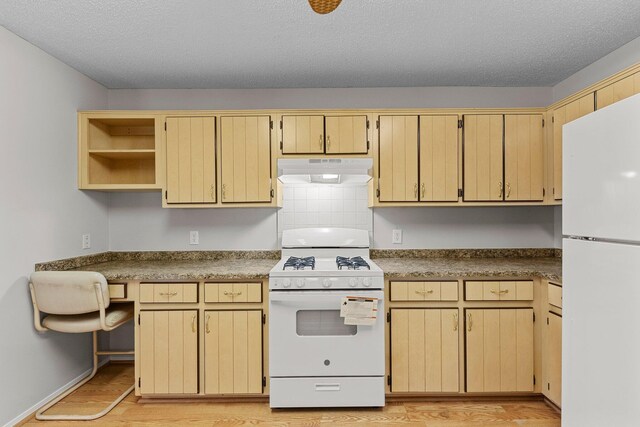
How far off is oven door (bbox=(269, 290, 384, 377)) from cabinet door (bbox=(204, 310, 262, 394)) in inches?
5.5

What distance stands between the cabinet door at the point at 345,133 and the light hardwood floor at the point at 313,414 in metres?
1.83

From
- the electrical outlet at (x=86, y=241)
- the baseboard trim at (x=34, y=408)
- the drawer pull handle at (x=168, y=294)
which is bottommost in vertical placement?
the baseboard trim at (x=34, y=408)

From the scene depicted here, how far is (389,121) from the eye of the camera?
286 centimetres

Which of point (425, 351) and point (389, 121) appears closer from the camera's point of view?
point (425, 351)

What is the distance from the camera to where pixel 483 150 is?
2854 millimetres

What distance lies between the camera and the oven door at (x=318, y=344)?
2.41m

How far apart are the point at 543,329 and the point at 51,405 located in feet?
10.8

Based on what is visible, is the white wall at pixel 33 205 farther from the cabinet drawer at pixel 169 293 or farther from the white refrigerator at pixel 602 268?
the white refrigerator at pixel 602 268

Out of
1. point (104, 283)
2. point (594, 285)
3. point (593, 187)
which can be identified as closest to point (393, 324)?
point (594, 285)

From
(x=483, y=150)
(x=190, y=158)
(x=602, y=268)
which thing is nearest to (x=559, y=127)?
(x=483, y=150)

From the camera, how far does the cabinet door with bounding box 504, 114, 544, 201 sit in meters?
2.84

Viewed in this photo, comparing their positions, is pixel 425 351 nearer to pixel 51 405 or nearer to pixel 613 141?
pixel 613 141

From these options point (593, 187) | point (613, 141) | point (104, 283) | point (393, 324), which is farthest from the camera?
point (393, 324)

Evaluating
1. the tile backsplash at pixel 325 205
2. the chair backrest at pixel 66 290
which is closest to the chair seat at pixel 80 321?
the chair backrest at pixel 66 290
